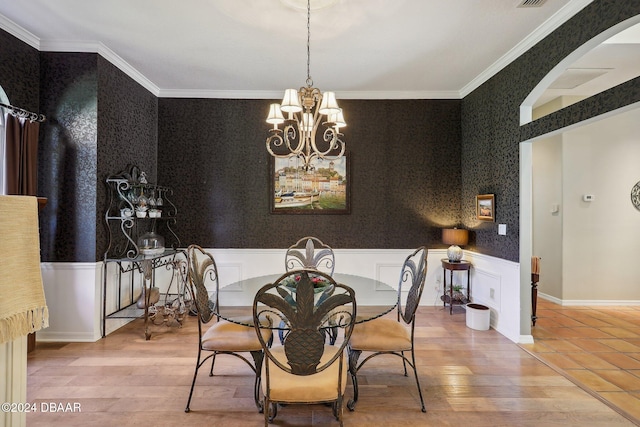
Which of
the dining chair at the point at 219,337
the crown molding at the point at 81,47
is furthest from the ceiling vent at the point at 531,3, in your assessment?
the crown molding at the point at 81,47

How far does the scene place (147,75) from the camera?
4094 mm

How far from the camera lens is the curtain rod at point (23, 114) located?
9.34ft

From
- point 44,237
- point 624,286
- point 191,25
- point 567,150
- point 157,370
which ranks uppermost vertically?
point 191,25

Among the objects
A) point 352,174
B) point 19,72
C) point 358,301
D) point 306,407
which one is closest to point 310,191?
point 352,174

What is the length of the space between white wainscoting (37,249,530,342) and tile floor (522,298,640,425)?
0.41 metres

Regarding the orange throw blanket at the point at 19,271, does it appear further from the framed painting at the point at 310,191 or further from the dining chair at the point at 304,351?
the framed painting at the point at 310,191

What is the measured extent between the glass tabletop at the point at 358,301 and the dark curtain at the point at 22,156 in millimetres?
2051

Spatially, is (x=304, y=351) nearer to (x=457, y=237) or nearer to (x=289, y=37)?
(x=289, y=37)

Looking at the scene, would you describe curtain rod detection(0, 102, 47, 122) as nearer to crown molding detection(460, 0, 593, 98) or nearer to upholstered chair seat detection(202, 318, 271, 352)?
upholstered chair seat detection(202, 318, 271, 352)

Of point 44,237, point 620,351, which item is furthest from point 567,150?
point 44,237

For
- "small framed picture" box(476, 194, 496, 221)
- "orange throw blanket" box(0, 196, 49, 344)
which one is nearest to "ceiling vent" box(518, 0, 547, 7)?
"small framed picture" box(476, 194, 496, 221)

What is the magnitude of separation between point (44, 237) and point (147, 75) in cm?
219

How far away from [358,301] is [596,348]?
8.68 feet

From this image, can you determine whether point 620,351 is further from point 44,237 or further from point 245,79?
point 44,237
